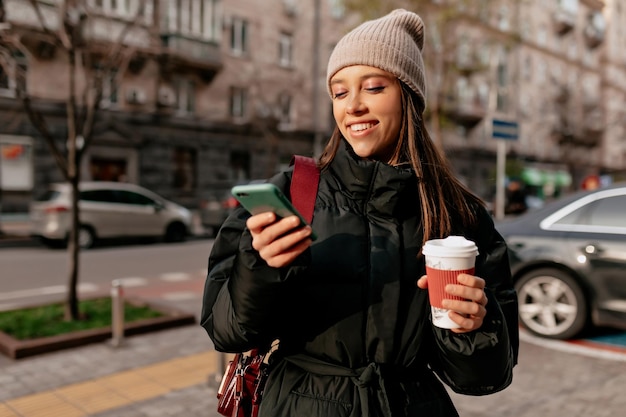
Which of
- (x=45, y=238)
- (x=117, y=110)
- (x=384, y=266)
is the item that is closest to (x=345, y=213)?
(x=384, y=266)

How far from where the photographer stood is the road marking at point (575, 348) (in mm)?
5238

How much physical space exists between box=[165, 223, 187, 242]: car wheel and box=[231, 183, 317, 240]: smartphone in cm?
1557

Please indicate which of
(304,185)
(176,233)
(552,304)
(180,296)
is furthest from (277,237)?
(176,233)

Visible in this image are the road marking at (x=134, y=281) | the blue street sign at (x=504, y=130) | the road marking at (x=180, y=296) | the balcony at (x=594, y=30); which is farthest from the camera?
the balcony at (x=594, y=30)

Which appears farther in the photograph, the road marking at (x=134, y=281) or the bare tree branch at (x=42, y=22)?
the road marking at (x=134, y=281)

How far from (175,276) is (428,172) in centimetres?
921

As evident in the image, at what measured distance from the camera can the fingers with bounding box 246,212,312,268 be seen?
1.17m

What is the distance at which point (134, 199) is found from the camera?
15367mm

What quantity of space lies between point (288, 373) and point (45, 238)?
568 inches

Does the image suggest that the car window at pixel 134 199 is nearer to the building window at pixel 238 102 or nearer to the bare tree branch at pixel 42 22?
the bare tree branch at pixel 42 22

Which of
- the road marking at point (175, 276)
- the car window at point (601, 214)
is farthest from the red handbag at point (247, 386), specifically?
the road marking at point (175, 276)

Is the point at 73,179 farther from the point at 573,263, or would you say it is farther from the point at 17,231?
the point at 17,231

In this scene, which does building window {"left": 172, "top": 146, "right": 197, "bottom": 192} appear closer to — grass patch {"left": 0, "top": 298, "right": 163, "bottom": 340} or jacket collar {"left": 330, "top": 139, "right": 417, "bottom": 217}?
grass patch {"left": 0, "top": 298, "right": 163, "bottom": 340}

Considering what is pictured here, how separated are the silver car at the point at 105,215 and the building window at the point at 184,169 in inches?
320
